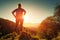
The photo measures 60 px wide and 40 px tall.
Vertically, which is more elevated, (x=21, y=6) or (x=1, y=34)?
(x=21, y=6)

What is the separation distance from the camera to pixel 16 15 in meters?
7.21

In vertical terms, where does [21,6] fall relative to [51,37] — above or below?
above

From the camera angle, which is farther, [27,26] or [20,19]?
[27,26]

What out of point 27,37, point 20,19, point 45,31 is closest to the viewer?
point 27,37

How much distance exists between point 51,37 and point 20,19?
1.32 meters

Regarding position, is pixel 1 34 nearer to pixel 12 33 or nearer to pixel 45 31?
pixel 12 33

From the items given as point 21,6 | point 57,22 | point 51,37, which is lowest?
point 51,37

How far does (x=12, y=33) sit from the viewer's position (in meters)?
7.45

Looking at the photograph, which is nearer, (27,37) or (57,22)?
(27,37)

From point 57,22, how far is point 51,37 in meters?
0.97

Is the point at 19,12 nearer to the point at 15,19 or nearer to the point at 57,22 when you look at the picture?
the point at 15,19

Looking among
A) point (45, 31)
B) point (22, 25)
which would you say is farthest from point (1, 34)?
point (45, 31)

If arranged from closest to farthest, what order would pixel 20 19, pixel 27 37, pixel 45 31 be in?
pixel 27 37 → pixel 20 19 → pixel 45 31

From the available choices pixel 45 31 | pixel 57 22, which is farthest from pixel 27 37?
pixel 57 22
